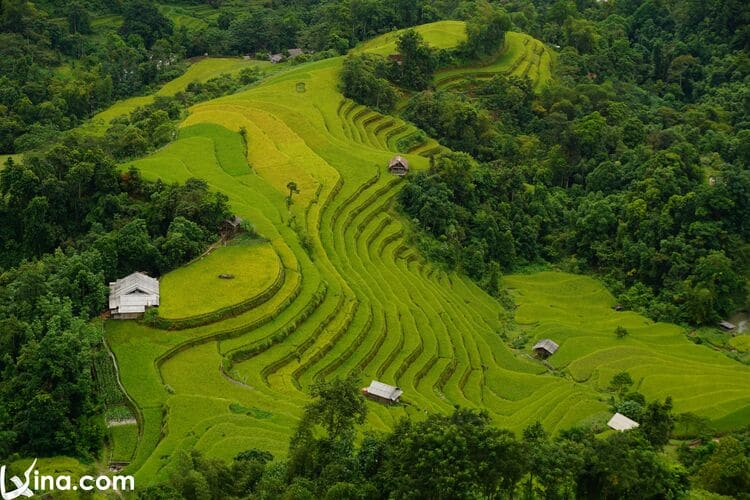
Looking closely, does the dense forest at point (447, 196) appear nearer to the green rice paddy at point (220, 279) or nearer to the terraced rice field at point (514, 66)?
the green rice paddy at point (220, 279)

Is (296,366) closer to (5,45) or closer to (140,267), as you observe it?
(140,267)

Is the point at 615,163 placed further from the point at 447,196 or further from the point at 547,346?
the point at 547,346

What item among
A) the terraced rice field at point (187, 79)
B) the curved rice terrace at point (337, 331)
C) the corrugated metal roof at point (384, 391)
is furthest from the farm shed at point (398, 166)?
the terraced rice field at point (187, 79)

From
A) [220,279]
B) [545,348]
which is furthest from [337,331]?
[545,348]

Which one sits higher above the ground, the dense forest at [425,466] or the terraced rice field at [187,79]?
the dense forest at [425,466]

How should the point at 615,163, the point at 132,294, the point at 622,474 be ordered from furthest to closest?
the point at 615,163 → the point at 132,294 → the point at 622,474

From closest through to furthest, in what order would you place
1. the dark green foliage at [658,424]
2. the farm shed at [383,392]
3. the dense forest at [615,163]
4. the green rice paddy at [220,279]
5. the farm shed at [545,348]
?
1. the dark green foliage at [658,424]
2. the farm shed at [383,392]
3. the green rice paddy at [220,279]
4. the farm shed at [545,348]
5. the dense forest at [615,163]
